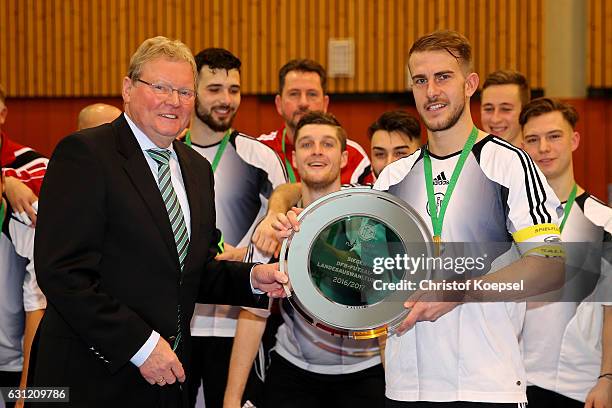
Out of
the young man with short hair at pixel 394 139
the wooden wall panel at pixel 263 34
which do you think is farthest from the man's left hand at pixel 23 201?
the wooden wall panel at pixel 263 34

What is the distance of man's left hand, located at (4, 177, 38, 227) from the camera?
4.04m

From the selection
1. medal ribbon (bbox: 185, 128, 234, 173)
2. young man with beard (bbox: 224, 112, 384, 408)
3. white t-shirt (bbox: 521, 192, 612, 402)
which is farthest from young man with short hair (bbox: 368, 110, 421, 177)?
white t-shirt (bbox: 521, 192, 612, 402)

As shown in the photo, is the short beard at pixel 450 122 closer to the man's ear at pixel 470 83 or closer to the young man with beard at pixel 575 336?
the man's ear at pixel 470 83

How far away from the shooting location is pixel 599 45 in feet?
26.5

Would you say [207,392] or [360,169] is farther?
[360,169]

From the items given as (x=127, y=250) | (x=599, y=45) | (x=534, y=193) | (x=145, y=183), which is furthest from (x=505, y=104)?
(x=599, y=45)

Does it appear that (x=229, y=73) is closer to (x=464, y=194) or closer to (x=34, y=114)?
(x=464, y=194)

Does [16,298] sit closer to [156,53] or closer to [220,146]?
[220,146]

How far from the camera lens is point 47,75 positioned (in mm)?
8930

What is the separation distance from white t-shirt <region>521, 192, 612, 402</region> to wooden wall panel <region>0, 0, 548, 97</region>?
459 cm

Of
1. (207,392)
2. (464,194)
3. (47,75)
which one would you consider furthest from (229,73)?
(47,75)

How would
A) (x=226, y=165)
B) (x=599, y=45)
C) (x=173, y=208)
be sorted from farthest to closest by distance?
(x=599, y=45)
(x=226, y=165)
(x=173, y=208)

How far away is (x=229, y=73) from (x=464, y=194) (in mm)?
2284

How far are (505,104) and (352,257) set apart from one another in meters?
2.46
